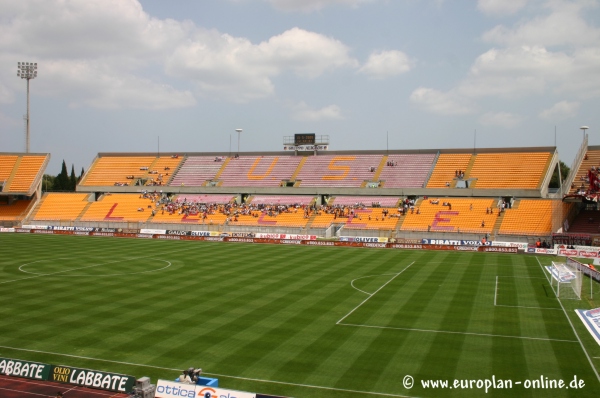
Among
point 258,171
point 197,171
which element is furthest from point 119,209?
point 258,171

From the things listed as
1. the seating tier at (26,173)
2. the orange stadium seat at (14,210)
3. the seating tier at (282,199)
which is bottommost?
the orange stadium seat at (14,210)

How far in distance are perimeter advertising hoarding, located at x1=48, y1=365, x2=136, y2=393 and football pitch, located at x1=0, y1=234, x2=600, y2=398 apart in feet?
5.31

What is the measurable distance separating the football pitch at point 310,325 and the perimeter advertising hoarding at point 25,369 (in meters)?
1.56

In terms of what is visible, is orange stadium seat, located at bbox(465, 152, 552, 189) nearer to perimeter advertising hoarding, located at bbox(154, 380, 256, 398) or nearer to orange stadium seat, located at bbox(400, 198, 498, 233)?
orange stadium seat, located at bbox(400, 198, 498, 233)

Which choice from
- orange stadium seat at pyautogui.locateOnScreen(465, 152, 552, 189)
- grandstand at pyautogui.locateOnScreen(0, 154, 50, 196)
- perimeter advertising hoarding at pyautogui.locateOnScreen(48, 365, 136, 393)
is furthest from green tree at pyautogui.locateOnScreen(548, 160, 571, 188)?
perimeter advertising hoarding at pyautogui.locateOnScreen(48, 365, 136, 393)

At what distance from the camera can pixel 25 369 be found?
1596 cm

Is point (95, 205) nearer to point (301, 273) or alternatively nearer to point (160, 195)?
point (160, 195)

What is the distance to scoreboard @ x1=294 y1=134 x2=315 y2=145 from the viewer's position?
3214 inches

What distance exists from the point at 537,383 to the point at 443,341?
14.5 ft

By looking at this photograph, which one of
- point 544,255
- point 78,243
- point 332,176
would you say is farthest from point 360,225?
point 78,243

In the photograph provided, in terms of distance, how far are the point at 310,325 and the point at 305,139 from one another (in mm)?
61979

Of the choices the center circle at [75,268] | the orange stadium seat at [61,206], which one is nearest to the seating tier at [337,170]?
the orange stadium seat at [61,206]

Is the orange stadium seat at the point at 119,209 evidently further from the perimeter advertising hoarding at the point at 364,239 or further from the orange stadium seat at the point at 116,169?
the perimeter advertising hoarding at the point at 364,239

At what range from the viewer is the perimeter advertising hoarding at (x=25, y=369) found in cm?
1577
